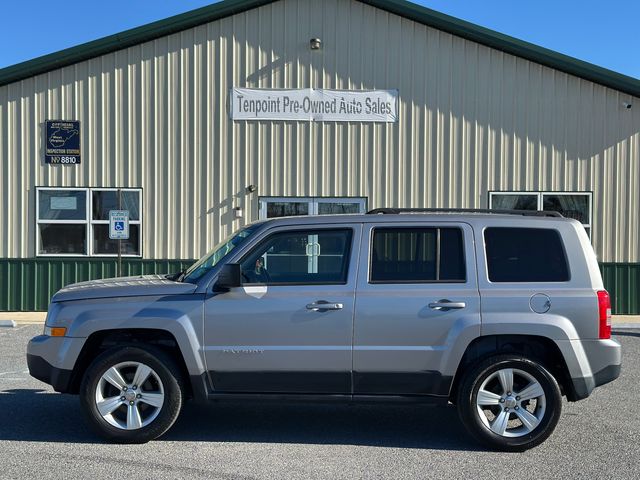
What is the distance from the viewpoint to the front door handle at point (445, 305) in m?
5.20

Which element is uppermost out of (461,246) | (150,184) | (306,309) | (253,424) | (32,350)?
(150,184)

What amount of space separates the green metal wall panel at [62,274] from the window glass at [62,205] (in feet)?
2.90

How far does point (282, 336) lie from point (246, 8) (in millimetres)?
9919

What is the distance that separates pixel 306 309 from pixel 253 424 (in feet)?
4.78

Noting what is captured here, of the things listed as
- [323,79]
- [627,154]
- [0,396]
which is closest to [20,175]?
[323,79]

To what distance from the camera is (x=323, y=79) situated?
533 inches

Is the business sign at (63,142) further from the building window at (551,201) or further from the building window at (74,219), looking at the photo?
the building window at (551,201)

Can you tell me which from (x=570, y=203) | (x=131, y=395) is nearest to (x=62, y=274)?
(x=131, y=395)

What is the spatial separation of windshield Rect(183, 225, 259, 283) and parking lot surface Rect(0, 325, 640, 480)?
1360mm

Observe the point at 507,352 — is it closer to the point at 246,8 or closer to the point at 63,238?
the point at 246,8

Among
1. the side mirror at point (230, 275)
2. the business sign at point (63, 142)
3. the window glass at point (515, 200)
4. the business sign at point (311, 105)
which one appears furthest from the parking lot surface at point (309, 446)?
the business sign at point (311, 105)

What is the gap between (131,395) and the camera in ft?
17.3

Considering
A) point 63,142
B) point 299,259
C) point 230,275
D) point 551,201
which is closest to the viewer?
point 230,275

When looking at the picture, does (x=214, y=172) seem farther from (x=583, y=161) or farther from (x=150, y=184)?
(x=583, y=161)
